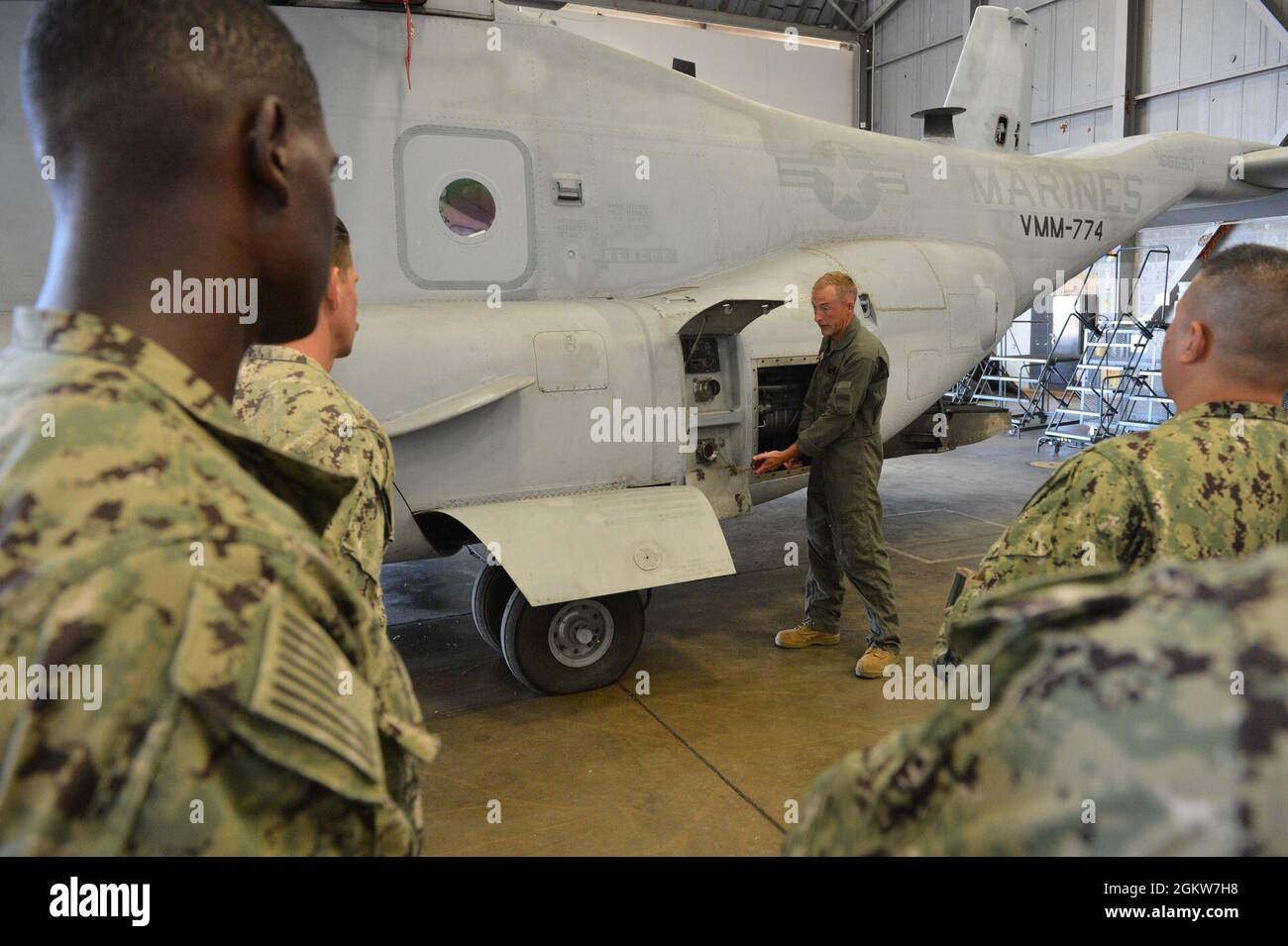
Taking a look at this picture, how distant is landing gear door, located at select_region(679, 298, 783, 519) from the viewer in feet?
14.0

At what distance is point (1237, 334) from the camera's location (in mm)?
1757

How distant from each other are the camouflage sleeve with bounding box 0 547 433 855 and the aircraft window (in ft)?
12.0

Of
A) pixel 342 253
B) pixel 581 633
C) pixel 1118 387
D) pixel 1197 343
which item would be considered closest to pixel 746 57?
pixel 1118 387

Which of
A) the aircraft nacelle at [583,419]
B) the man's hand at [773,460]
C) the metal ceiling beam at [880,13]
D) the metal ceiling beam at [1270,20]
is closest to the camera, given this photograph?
the aircraft nacelle at [583,419]

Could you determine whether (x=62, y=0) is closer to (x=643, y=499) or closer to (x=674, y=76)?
(x=643, y=499)

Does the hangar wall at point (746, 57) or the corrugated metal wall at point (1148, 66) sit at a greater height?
the hangar wall at point (746, 57)

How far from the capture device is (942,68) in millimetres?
19219

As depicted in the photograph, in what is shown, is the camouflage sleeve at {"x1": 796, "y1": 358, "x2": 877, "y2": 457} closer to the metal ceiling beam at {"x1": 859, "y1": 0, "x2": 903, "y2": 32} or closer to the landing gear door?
the landing gear door

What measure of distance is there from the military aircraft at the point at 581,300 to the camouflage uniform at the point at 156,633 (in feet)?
9.32

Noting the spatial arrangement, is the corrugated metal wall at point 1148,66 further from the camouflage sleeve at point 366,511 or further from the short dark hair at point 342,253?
the camouflage sleeve at point 366,511

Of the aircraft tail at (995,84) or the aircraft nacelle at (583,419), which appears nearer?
the aircraft nacelle at (583,419)

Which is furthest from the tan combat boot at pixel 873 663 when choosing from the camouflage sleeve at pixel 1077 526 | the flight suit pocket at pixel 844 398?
the camouflage sleeve at pixel 1077 526

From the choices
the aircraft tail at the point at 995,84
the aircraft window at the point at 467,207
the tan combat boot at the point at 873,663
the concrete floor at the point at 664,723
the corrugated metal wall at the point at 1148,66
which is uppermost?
the corrugated metal wall at the point at 1148,66

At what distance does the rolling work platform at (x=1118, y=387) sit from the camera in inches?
439
